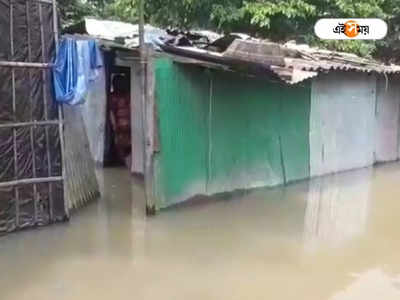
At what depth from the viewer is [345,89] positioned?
11344 millimetres

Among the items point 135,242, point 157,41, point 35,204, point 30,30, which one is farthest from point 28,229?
point 157,41

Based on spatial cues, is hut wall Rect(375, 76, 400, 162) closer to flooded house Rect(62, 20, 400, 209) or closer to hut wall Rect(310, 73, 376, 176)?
flooded house Rect(62, 20, 400, 209)

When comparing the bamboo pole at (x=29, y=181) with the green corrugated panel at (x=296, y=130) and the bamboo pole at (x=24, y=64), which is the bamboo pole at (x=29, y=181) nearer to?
the bamboo pole at (x=24, y=64)

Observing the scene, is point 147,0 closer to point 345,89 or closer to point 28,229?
point 345,89

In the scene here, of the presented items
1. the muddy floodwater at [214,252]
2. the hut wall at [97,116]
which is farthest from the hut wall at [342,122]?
the hut wall at [97,116]

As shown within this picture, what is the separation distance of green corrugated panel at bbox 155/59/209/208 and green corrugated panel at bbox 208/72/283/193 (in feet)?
0.97

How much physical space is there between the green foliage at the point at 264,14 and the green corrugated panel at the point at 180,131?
3.97 m

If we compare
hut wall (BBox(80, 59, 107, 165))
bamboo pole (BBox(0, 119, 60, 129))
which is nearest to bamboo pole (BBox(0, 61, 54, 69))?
bamboo pole (BBox(0, 119, 60, 129))

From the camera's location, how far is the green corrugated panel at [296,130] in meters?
9.93

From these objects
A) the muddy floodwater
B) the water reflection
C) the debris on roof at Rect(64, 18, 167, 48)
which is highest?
the debris on roof at Rect(64, 18, 167, 48)

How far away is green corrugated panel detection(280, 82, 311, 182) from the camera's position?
993cm

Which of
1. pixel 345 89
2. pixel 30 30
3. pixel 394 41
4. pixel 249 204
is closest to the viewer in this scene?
pixel 30 30

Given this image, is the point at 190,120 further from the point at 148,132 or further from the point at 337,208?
the point at 337,208

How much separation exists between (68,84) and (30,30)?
2.50 ft
